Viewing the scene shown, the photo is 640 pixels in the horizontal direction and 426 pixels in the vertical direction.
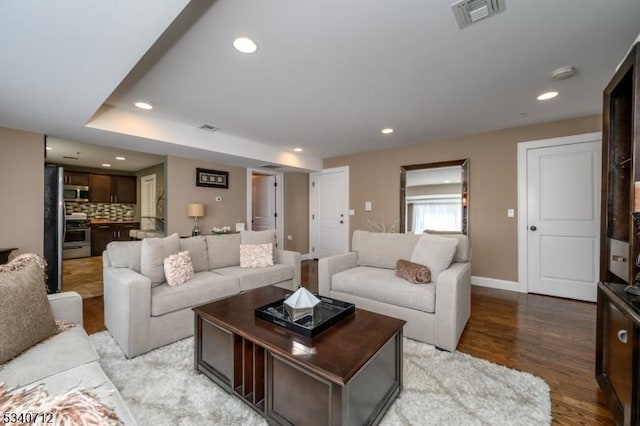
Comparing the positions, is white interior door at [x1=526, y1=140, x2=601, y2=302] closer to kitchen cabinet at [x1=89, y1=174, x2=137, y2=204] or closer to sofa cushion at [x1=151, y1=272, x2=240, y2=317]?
sofa cushion at [x1=151, y1=272, x2=240, y2=317]

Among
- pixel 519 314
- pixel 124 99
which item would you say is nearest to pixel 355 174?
pixel 519 314

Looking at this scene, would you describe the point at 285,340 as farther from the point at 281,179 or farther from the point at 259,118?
the point at 281,179

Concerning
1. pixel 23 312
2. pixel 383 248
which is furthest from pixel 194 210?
pixel 23 312

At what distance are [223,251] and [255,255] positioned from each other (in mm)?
377

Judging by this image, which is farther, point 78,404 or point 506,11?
point 506,11

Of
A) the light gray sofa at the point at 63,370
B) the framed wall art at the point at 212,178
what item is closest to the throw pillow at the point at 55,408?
the light gray sofa at the point at 63,370

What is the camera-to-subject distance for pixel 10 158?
10.2 ft

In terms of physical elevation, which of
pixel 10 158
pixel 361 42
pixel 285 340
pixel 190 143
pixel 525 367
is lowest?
pixel 525 367

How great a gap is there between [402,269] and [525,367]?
1.11 meters

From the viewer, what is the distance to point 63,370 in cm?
117

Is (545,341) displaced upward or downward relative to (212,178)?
downward

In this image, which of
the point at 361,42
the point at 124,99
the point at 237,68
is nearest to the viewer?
the point at 361,42

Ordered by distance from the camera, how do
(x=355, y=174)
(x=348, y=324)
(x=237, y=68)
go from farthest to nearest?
1. (x=355, y=174)
2. (x=237, y=68)
3. (x=348, y=324)

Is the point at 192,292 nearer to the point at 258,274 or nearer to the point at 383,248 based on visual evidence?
the point at 258,274
